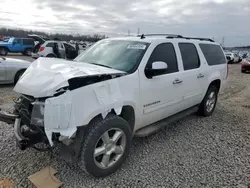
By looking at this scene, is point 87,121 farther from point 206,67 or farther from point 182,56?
point 206,67

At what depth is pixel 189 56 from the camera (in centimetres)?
440

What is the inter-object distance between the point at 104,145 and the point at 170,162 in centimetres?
117

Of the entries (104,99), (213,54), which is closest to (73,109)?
(104,99)

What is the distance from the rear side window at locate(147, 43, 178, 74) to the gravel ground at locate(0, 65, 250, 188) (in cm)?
137

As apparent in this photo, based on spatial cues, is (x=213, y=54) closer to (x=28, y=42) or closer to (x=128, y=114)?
(x=128, y=114)

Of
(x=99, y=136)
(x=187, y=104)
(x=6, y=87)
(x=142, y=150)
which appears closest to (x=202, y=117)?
(x=187, y=104)

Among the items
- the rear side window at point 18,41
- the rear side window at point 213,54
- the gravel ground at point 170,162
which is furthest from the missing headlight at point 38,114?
the rear side window at point 18,41

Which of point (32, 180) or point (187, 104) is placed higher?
point (187, 104)

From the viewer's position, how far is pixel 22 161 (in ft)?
10.3

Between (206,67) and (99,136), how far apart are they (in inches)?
131

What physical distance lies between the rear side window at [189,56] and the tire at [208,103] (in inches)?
39.2

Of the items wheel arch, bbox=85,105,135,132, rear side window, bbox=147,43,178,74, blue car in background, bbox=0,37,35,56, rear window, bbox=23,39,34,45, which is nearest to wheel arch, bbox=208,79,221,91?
rear side window, bbox=147,43,178,74

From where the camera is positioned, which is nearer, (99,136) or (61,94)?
(61,94)

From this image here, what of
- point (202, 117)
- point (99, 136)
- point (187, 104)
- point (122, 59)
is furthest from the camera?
point (202, 117)
